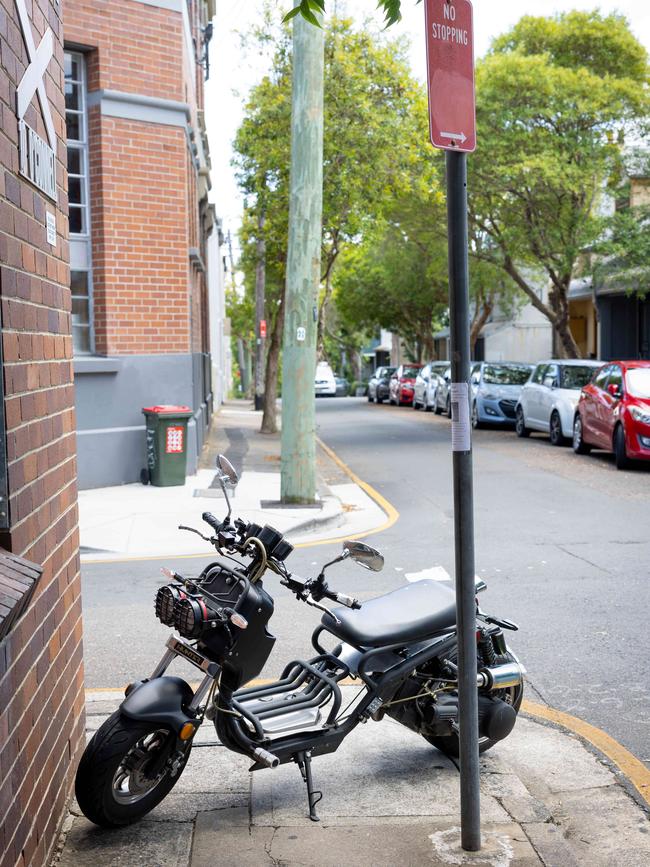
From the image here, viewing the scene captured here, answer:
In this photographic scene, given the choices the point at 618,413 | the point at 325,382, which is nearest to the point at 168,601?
the point at 618,413

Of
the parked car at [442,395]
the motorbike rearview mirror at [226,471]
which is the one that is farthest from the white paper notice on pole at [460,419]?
the parked car at [442,395]

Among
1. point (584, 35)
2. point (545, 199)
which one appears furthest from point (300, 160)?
point (584, 35)

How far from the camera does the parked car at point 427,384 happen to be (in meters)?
34.0

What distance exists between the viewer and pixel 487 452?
18781 mm

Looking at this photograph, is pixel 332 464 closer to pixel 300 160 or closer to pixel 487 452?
pixel 487 452

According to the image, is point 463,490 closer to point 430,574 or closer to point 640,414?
point 430,574

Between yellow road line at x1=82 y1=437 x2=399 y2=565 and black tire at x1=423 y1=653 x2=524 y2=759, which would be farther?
yellow road line at x1=82 y1=437 x2=399 y2=565

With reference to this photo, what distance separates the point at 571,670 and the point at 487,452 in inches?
511

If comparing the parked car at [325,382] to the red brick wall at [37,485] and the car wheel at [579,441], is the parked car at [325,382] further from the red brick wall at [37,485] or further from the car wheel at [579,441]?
the red brick wall at [37,485]

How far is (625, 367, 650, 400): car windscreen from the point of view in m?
15.3

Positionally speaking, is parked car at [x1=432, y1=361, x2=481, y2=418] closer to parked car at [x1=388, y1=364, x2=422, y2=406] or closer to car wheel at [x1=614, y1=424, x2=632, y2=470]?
parked car at [x1=388, y1=364, x2=422, y2=406]

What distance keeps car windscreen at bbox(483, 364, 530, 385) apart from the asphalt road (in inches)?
379

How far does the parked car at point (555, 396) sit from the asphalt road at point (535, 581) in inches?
142

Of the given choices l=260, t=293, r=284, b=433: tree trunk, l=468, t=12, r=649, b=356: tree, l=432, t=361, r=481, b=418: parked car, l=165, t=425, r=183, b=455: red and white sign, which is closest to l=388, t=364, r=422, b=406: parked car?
l=432, t=361, r=481, b=418: parked car
